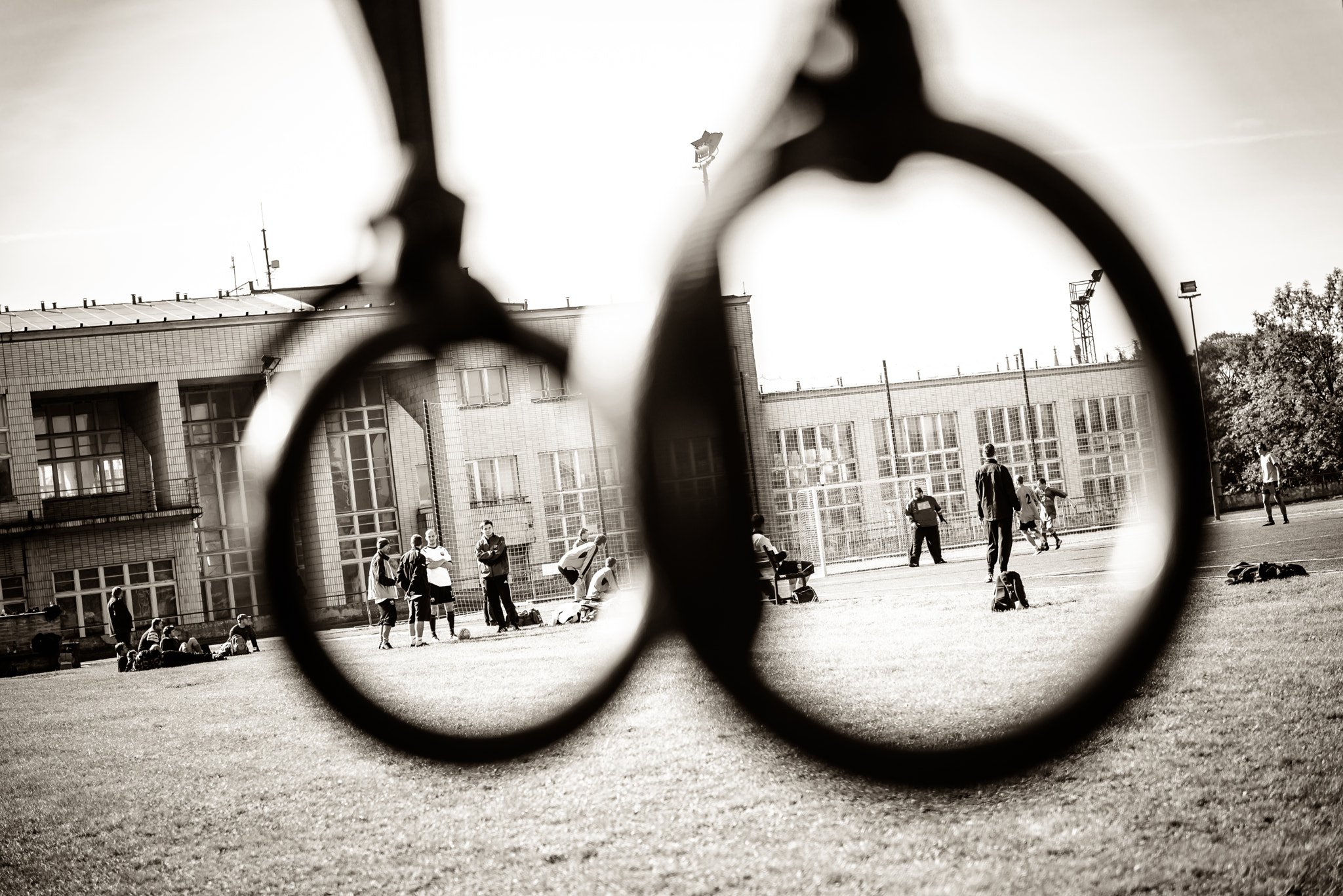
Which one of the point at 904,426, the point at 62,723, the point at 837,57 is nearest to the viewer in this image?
the point at 837,57

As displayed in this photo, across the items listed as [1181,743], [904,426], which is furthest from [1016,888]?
[904,426]

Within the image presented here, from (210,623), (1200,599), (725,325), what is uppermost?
(725,325)

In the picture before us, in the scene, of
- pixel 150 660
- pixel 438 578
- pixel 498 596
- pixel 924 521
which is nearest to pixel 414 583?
pixel 438 578

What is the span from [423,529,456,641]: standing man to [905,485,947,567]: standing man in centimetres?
861

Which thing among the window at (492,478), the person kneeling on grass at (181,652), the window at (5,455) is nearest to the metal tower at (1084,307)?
the window at (492,478)

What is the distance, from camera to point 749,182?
1.19m

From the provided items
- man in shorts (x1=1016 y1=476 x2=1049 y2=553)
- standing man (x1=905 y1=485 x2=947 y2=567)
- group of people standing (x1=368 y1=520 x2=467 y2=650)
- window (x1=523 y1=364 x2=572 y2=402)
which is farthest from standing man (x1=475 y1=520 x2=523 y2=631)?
standing man (x1=905 y1=485 x2=947 y2=567)

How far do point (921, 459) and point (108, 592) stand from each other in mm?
25044

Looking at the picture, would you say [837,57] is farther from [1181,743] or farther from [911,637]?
[911,637]

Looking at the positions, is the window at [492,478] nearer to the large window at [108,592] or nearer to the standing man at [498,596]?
the standing man at [498,596]

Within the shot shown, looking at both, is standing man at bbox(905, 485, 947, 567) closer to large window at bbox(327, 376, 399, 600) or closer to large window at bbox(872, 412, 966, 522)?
large window at bbox(872, 412, 966, 522)

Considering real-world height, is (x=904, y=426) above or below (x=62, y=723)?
above

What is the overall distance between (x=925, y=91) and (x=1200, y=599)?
654 millimetres

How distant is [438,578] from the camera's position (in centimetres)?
836
